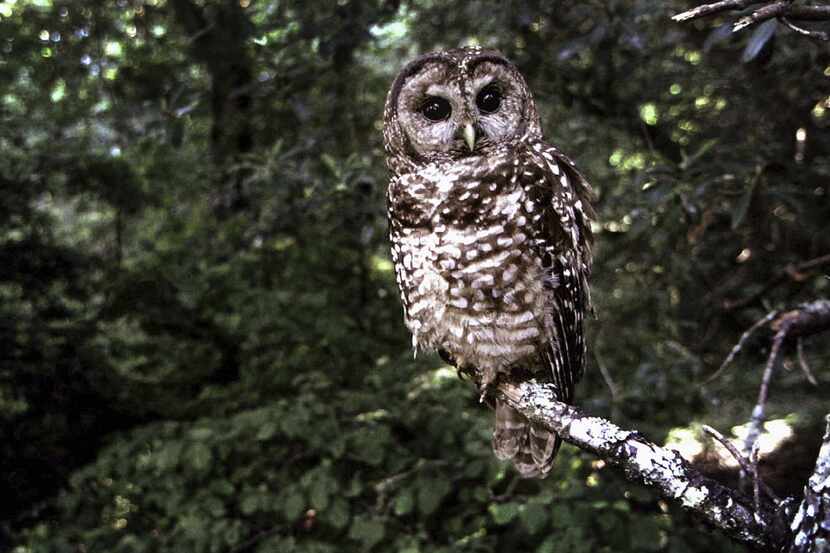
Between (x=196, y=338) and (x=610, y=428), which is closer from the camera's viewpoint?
(x=610, y=428)

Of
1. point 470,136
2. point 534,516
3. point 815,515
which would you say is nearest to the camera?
point 815,515

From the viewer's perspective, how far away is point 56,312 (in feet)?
13.7

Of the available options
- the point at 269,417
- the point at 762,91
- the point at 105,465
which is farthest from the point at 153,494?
the point at 762,91

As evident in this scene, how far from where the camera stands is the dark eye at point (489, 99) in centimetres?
233

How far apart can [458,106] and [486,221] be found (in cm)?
37

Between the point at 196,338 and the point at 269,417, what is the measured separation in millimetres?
1435

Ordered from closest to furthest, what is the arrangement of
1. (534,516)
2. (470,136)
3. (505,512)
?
1. (470,136)
2. (534,516)
3. (505,512)

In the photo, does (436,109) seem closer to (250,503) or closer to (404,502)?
(404,502)

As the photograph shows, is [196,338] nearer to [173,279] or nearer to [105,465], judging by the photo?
[173,279]

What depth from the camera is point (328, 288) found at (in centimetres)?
488

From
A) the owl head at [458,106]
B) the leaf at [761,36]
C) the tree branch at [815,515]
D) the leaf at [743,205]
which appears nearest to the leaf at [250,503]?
the owl head at [458,106]

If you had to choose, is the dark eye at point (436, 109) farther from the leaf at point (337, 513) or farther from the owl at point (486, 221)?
the leaf at point (337, 513)

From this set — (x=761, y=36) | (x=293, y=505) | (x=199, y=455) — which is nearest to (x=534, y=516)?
(x=293, y=505)

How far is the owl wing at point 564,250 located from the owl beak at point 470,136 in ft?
0.79
